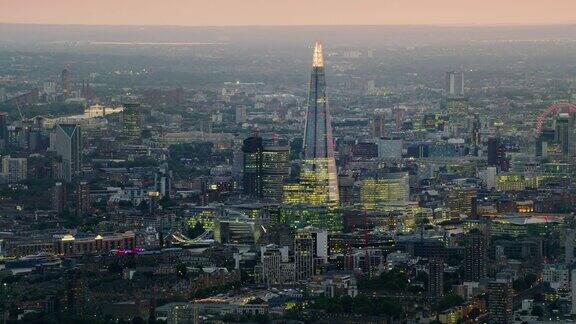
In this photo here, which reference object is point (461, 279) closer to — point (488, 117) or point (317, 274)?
point (317, 274)

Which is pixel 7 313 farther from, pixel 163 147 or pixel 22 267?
pixel 163 147

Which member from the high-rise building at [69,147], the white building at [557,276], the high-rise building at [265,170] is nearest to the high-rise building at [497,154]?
the high-rise building at [265,170]

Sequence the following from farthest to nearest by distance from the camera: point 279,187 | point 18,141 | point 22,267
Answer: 1. point 18,141
2. point 279,187
3. point 22,267

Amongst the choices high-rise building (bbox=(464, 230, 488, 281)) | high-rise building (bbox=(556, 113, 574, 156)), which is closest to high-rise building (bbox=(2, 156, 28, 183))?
high-rise building (bbox=(556, 113, 574, 156))

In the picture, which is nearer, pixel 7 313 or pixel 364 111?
pixel 7 313

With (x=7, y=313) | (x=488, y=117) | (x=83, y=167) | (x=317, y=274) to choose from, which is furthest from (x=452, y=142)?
(x=7, y=313)

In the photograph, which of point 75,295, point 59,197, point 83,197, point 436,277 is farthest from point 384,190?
point 75,295

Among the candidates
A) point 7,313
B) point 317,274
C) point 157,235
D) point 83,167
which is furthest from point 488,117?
point 7,313

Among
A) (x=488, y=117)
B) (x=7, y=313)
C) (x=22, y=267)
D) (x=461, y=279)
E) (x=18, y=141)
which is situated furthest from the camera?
(x=488, y=117)
